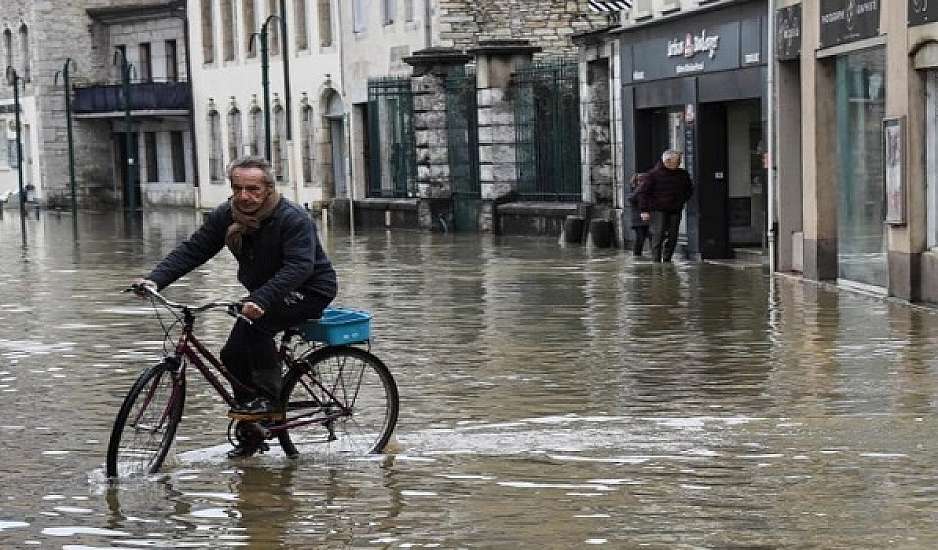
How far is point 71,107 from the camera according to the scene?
242ft

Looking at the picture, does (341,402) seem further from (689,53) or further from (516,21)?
(516,21)

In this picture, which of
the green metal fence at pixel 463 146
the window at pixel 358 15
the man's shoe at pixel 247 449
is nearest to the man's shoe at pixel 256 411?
the man's shoe at pixel 247 449

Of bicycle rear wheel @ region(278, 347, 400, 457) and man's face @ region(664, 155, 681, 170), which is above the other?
man's face @ region(664, 155, 681, 170)

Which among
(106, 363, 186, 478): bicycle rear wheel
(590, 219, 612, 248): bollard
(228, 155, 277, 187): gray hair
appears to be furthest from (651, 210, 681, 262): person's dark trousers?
(106, 363, 186, 478): bicycle rear wheel

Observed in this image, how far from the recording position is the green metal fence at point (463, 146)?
3962cm

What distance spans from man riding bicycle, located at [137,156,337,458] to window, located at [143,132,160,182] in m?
61.9

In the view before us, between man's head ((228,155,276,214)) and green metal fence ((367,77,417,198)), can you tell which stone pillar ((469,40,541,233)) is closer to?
green metal fence ((367,77,417,198))

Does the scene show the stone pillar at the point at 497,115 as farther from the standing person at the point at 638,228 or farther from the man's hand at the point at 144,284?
the man's hand at the point at 144,284

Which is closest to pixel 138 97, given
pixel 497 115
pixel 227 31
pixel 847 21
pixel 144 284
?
pixel 227 31

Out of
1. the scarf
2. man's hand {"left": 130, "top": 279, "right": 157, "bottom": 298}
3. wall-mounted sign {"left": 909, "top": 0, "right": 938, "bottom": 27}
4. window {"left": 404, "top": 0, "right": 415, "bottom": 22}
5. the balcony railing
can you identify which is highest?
window {"left": 404, "top": 0, "right": 415, "bottom": 22}

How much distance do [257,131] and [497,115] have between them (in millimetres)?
23657

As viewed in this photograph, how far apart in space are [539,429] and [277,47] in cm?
4724

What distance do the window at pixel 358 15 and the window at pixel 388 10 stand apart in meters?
1.74

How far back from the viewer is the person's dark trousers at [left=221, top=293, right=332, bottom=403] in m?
9.95
